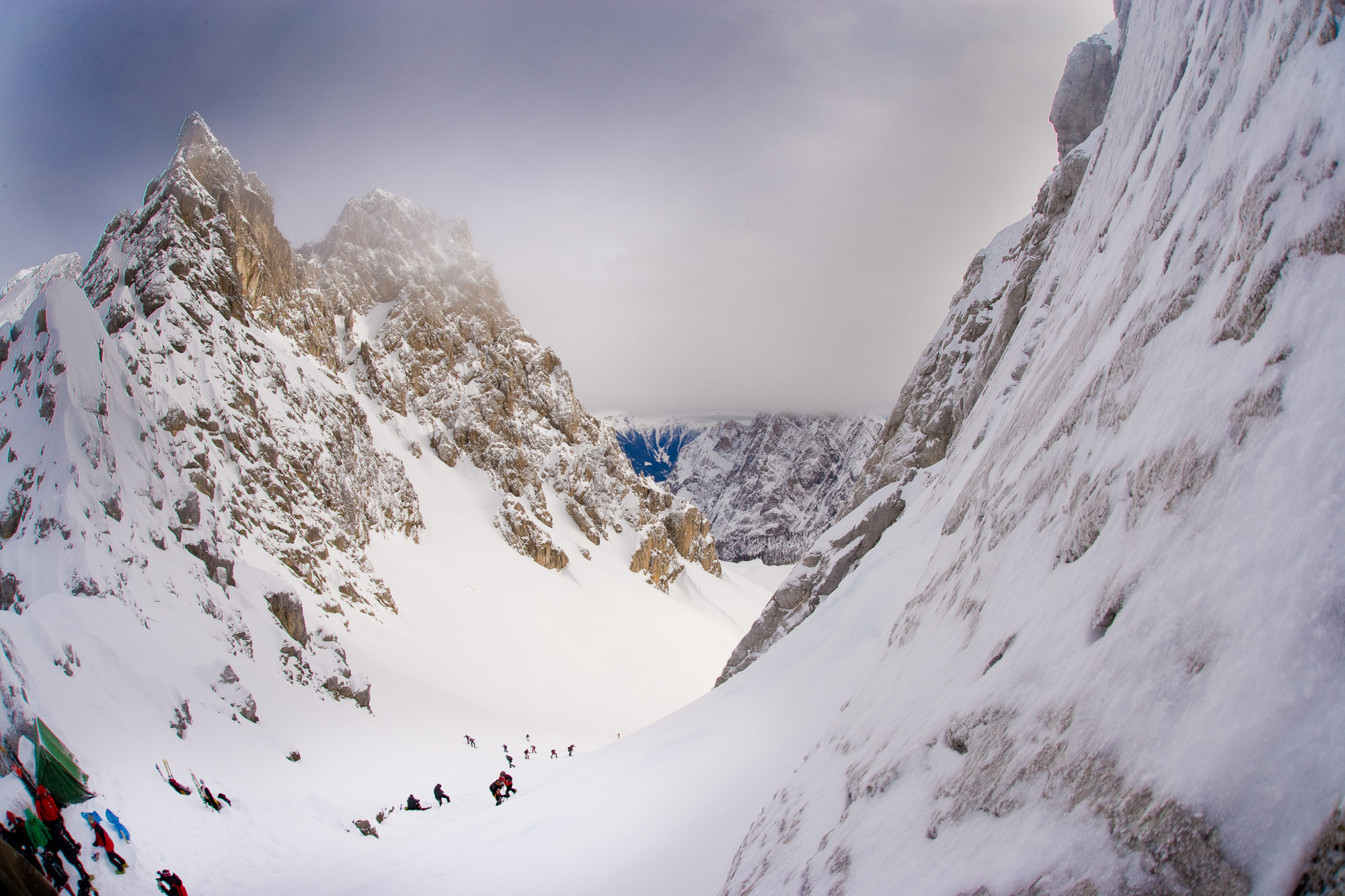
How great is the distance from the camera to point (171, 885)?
10898 millimetres

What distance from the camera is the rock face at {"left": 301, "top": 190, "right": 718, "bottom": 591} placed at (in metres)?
74.4

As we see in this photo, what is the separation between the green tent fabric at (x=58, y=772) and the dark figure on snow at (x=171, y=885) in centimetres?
248

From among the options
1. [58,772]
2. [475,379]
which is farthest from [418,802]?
[475,379]

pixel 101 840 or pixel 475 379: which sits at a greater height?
pixel 475 379

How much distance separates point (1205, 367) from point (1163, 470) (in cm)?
67

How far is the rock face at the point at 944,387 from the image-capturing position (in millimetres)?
16094

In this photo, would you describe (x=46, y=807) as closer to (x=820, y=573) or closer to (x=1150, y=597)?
(x=1150, y=597)

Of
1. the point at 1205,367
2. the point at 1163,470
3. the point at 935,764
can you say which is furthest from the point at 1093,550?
the point at 935,764

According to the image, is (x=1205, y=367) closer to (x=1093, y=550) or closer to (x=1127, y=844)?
(x=1093, y=550)

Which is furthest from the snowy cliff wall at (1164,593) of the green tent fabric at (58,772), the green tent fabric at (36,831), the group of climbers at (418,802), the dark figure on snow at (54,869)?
the group of climbers at (418,802)

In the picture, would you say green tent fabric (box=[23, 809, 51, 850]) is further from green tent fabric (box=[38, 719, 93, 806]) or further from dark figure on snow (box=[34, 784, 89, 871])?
green tent fabric (box=[38, 719, 93, 806])

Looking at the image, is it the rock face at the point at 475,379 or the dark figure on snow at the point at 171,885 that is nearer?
the dark figure on snow at the point at 171,885

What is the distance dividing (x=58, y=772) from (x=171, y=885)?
125 inches

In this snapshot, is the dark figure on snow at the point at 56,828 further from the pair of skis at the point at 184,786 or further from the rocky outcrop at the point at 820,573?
the rocky outcrop at the point at 820,573
